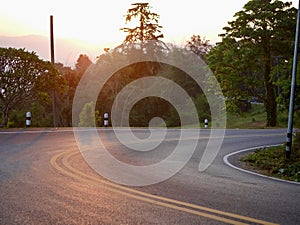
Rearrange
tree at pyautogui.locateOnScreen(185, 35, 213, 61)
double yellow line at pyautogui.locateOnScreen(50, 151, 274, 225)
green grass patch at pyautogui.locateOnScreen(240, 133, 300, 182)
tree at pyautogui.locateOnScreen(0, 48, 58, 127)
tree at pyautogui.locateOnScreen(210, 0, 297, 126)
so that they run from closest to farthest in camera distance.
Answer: double yellow line at pyautogui.locateOnScreen(50, 151, 274, 225) < green grass patch at pyautogui.locateOnScreen(240, 133, 300, 182) < tree at pyautogui.locateOnScreen(0, 48, 58, 127) < tree at pyautogui.locateOnScreen(210, 0, 297, 126) < tree at pyautogui.locateOnScreen(185, 35, 213, 61)

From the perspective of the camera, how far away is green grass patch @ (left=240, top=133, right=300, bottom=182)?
10.8 m

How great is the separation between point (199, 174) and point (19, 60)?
13.5m

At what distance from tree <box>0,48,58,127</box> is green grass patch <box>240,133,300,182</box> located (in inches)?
465

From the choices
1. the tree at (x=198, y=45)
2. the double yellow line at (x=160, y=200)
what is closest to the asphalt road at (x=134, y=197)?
the double yellow line at (x=160, y=200)

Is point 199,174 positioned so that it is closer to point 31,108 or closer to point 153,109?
point 31,108

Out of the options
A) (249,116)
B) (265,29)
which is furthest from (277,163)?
(249,116)

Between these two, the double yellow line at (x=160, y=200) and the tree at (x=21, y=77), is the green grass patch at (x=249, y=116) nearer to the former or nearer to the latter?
the tree at (x=21, y=77)

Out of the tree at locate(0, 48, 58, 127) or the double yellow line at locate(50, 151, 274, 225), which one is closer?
the double yellow line at locate(50, 151, 274, 225)

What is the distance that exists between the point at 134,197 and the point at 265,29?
27.0 meters

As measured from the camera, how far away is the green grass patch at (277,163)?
10.8 m

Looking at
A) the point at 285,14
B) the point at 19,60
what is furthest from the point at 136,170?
the point at 285,14

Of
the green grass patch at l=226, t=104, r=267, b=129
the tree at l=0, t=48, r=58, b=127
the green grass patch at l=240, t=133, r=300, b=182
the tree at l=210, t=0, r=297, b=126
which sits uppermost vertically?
the tree at l=210, t=0, r=297, b=126

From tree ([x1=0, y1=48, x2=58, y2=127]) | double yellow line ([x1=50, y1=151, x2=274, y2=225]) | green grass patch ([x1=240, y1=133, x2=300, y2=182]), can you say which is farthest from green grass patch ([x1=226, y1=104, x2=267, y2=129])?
double yellow line ([x1=50, y1=151, x2=274, y2=225])

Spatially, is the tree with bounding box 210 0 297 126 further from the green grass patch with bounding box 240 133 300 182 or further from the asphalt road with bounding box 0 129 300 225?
the asphalt road with bounding box 0 129 300 225
